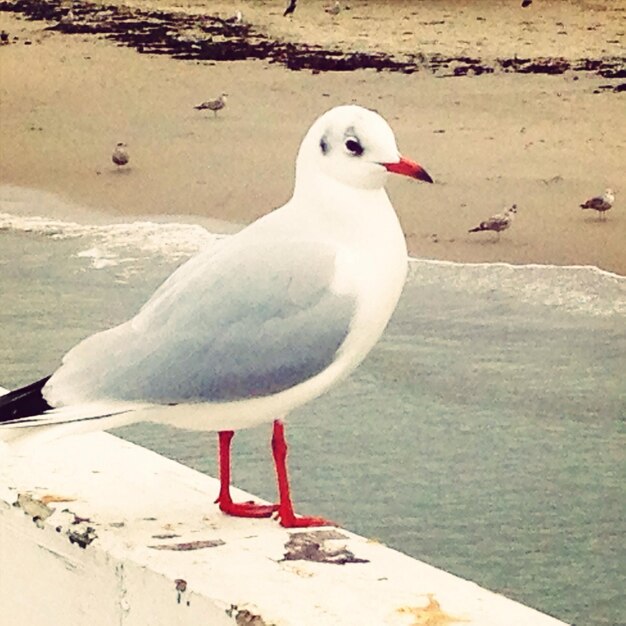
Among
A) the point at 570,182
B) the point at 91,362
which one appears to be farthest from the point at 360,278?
the point at 570,182

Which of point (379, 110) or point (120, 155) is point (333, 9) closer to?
point (379, 110)

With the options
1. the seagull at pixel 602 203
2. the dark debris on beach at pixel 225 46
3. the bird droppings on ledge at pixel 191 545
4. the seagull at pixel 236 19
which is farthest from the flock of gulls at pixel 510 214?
the bird droppings on ledge at pixel 191 545

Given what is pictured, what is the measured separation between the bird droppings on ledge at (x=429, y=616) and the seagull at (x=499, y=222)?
3.34 ft

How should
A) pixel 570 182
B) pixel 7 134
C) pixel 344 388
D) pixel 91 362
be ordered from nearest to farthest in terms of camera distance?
1. pixel 91 362
2. pixel 570 182
3. pixel 344 388
4. pixel 7 134

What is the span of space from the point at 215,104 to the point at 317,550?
1129mm

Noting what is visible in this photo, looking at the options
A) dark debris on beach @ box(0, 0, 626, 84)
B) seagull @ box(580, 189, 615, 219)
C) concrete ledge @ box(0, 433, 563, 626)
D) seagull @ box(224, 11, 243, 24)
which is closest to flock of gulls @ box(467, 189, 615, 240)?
seagull @ box(580, 189, 615, 219)

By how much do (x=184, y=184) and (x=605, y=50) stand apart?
62 centimetres

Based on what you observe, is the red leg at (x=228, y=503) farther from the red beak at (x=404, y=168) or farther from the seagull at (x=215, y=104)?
the seagull at (x=215, y=104)

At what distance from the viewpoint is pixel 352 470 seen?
181 centimetres

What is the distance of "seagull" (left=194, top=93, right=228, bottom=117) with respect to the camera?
1894mm

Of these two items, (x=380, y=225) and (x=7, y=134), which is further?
(x=7, y=134)

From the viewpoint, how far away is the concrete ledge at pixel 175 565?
0.78 m

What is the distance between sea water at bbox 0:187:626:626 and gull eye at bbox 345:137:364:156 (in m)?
0.88

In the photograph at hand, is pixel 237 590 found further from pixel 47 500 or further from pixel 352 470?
pixel 352 470
